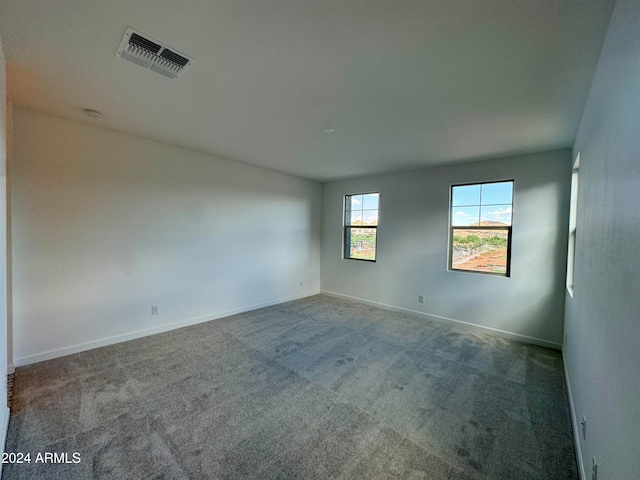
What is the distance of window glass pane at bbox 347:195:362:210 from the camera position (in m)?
5.27

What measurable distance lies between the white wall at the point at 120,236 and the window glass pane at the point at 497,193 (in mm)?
3496

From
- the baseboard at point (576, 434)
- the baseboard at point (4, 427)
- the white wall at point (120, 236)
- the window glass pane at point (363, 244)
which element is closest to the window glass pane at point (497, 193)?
the window glass pane at point (363, 244)

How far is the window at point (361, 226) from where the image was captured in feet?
16.5

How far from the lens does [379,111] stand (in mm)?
2369

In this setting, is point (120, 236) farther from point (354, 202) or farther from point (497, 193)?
point (497, 193)

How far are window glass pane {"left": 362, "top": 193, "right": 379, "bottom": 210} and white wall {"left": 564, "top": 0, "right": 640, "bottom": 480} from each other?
130 inches

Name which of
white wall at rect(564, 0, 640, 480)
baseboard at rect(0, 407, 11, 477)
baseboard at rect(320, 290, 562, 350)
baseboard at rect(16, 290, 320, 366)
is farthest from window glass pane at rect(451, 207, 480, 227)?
baseboard at rect(0, 407, 11, 477)

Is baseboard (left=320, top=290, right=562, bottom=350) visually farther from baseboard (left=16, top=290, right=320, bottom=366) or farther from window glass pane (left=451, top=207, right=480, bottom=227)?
baseboard (left=16, top=290, right=320, bottom=366)

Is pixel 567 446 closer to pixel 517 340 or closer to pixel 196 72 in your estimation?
pixel 517 340

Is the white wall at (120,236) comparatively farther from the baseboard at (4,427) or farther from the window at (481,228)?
the window at (481,228)

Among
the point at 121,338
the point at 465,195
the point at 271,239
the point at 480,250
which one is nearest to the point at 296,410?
the point at 121,338

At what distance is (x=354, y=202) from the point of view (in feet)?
17.6

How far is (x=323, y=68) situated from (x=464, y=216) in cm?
320

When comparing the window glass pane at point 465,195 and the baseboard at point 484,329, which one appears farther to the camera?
the window glass pane at point 465,195
